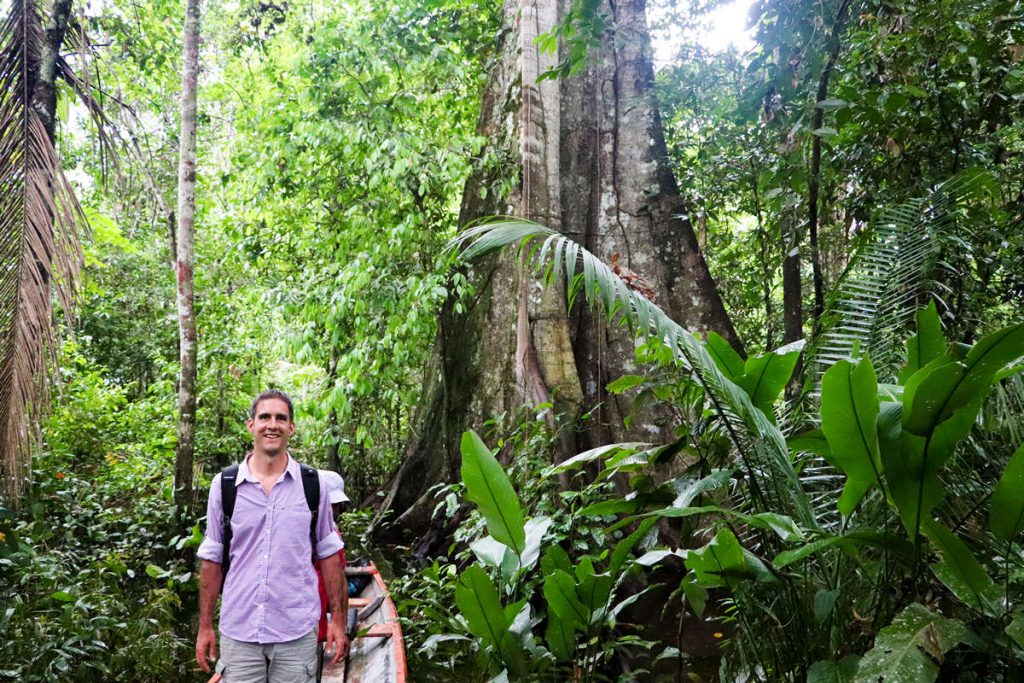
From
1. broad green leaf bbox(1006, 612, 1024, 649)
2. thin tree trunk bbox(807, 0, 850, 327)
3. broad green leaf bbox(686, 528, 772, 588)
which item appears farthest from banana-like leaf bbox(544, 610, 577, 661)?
thin tree trunk bbox(807, 0, 850, 327)

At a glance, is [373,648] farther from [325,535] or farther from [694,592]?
[694,592]

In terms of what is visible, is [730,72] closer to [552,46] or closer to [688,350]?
[552,46]

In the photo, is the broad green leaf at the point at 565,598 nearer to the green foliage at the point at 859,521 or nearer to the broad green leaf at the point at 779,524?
the green foliage at the point at 859,521

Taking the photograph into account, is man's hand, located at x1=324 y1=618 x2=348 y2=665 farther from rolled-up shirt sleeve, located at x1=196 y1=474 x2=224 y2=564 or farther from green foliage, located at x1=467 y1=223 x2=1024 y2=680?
green foliage, located at x1=467 y1=223 x2=1024 y2=680

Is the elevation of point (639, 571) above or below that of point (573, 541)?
above

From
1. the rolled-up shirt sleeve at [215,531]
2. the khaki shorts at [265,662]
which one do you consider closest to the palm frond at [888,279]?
the khaki shorts at [265,662]

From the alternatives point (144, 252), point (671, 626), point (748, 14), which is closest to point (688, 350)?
point (748, 14)

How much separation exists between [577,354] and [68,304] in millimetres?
3676

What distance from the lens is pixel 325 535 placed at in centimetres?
285

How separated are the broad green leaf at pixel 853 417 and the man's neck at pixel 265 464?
186 centimetres

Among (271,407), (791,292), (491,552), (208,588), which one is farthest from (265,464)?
(791,292)

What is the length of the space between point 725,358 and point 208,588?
1960mm

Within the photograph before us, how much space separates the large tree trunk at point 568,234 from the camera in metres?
5.36

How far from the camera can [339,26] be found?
6805mm
